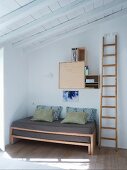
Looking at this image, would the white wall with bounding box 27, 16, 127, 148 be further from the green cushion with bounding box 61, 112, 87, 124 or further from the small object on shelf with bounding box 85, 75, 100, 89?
the green cushion with bounding box 61, 112, 87, 124

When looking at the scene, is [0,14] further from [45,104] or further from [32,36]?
[45,104]

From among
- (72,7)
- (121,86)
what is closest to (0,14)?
(72,7)

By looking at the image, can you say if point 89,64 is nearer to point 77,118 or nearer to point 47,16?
point 77,118

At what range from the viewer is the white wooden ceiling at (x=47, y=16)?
292 cm

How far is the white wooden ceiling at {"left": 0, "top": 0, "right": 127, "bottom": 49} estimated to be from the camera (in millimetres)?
2920

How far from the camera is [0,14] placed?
2.97 meters

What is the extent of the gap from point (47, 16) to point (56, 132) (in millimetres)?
2433

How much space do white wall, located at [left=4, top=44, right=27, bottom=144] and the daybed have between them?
0.30m

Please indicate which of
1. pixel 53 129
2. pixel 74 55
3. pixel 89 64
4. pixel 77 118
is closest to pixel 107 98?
pixel 77 118

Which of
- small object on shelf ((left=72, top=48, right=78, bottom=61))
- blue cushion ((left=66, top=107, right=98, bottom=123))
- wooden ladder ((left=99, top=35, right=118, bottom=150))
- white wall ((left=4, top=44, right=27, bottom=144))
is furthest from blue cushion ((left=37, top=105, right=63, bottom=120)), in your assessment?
small object on shelf ((left=72, top=48, right=78, bottom=61))

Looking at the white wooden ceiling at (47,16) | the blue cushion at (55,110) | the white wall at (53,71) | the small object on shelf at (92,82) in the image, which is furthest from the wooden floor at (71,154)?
the white wooden ceiling at (47,16)

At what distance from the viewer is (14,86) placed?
15.7ft

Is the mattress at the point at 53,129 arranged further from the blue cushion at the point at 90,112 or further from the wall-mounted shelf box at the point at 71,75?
the wall-mounted shelf box at the point at 71,75

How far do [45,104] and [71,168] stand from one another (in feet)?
7.50
